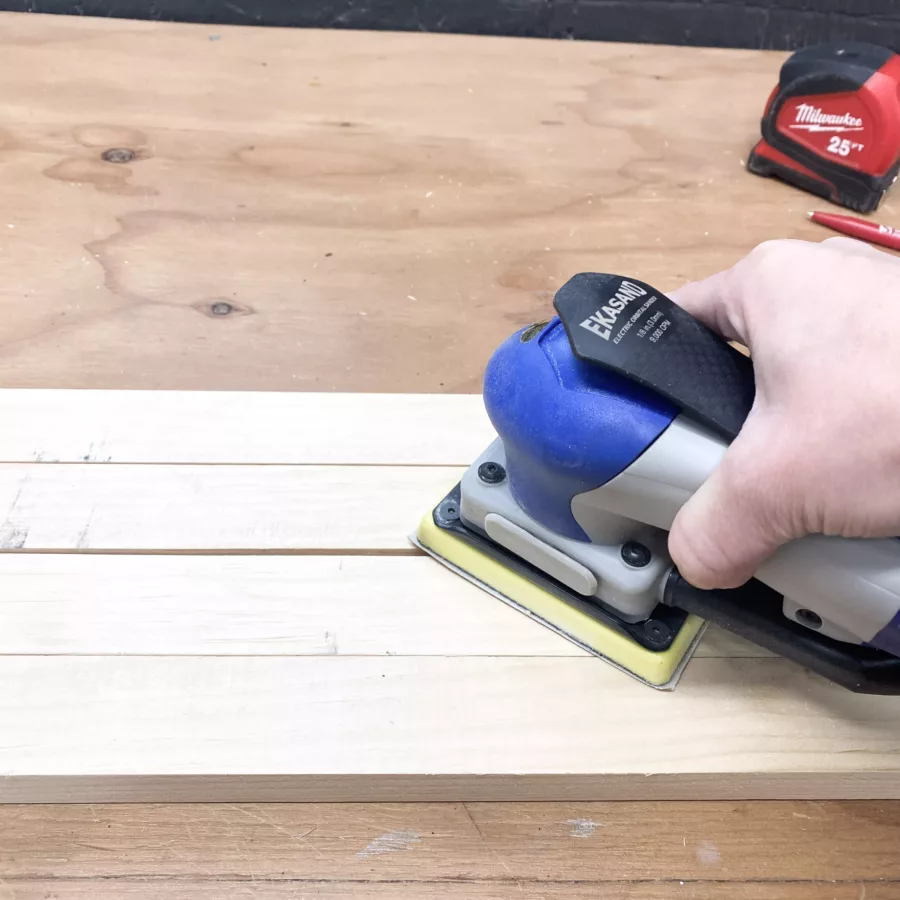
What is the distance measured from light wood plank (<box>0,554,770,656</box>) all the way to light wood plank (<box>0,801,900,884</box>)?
5.0 inches

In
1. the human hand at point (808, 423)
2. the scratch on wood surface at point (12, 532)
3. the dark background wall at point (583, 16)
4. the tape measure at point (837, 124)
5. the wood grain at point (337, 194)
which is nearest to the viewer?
the human hand at point (808, 423)

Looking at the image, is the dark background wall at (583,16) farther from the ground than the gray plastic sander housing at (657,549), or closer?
farther from the ground

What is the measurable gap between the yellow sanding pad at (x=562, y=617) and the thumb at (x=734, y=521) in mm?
117

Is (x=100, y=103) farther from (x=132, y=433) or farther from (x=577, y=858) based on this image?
(x=577, y=858)

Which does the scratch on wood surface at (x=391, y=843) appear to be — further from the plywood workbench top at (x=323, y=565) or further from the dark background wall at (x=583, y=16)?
the dark background wall at (x=583, y=16)

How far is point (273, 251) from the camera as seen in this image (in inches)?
44.7

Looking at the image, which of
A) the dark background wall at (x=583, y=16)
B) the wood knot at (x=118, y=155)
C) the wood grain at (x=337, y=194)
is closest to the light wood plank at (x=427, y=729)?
the wood grain at (x=337, y=194)

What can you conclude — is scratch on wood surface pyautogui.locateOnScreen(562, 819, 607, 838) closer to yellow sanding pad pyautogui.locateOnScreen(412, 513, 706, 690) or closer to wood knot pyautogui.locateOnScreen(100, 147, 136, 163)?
yellow sanding pad pyautogui.locateOnScreen(412, 513, 706, 690)

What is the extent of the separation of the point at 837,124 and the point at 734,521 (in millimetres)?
872

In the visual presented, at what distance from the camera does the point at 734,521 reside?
1.88 ft

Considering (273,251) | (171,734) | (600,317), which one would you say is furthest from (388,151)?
(171,734)

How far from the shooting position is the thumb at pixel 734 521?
56 cm

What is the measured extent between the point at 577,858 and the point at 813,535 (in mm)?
321

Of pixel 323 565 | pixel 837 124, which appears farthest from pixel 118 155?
pixel 837 124
